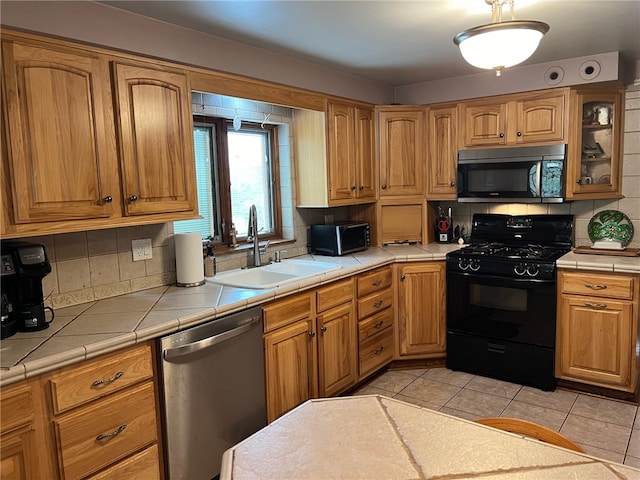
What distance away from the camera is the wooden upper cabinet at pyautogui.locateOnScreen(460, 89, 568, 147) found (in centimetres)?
341

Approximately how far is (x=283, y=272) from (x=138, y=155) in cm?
133

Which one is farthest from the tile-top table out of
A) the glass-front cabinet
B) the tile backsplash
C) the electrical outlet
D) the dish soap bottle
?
the glass-front cabinet

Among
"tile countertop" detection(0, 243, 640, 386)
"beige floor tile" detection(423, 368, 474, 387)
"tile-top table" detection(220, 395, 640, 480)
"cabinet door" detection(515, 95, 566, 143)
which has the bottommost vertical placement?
"beige floor tile" detection(423, 368, 474, 387)

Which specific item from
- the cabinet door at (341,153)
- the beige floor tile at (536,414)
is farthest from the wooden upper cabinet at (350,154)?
the beige floor tile at (536,414)

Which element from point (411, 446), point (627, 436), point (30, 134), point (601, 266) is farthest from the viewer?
point (601, 266)

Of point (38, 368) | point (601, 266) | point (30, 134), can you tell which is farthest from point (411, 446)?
point (601, 266)

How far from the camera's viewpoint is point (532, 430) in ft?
4.26

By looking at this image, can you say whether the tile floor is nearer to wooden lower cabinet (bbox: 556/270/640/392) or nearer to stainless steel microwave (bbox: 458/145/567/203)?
wooden lower cabinet (bbox: 556/270/640/392)

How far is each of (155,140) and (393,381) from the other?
7.82 ft

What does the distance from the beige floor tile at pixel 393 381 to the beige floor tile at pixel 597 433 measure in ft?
3.48

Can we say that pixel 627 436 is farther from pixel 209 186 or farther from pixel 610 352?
pixel 209 186

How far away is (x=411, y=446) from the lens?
1.14 m

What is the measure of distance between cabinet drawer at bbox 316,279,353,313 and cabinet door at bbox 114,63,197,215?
0.94m

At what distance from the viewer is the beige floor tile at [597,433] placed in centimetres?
261
